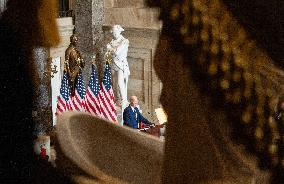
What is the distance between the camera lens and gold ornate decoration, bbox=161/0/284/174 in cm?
123

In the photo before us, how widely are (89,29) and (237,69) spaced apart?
13.5 m

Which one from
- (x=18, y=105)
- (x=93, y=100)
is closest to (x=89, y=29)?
(x=93, y=100)

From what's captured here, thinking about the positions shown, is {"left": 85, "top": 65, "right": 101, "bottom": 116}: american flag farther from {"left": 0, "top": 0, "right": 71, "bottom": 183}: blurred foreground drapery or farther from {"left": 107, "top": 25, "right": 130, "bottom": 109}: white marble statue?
{"left": 0, "top": 0, "right": 71, "bottom": 183}: blurred foreground drapery

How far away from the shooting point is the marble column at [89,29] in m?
14.3

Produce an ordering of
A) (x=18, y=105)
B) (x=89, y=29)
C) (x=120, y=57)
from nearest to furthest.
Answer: (x=18, y=105), (x=120, y=57), (x=89, y=29)

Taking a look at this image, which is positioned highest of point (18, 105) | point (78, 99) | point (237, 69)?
point (237, 69)

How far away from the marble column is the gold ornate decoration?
13.0 metres

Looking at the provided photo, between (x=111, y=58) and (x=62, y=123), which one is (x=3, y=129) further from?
(x=111, y=58)

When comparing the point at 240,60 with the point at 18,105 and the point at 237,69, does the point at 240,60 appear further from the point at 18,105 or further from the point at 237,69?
the point at 18,105

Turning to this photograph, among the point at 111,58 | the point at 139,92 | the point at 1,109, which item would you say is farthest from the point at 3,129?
the point at 139,92

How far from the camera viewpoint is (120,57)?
1312 cm

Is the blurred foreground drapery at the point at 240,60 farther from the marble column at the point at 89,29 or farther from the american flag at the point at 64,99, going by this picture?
the marble column at the point at 89,29

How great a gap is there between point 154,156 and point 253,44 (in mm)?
1115

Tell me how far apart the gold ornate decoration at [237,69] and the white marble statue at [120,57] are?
11.8 meters
